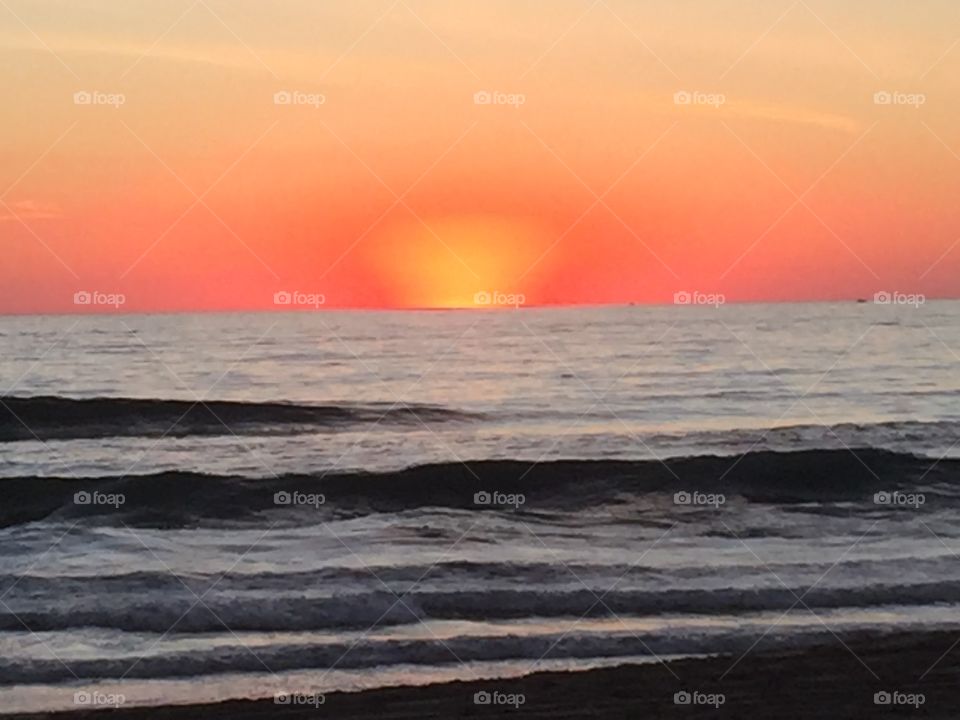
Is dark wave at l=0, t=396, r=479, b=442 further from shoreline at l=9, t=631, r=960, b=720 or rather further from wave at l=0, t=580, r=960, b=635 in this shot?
shoreline at l=9, t=631, r=960, b=720

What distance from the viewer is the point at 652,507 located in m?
15.2

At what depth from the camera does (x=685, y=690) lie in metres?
7.32

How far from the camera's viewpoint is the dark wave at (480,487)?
15078 mm

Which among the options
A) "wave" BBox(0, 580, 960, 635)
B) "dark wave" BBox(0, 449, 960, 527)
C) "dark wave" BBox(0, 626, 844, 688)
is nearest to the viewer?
"dark wave" BBox(0, 626, 844, 688)

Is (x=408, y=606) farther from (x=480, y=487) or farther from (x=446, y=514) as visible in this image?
(x=480, y=487)

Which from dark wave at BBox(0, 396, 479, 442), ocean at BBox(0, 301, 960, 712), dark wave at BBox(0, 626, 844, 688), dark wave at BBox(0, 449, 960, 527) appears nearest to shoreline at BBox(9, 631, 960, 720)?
ocean at BBox(0, 301, 960, 712)

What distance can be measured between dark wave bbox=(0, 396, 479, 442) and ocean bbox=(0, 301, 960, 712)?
98mm

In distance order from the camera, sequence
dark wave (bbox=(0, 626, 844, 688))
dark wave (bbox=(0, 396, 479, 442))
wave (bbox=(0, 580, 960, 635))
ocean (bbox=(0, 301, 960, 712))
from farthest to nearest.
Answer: dark wave (bbox=(0, 396, 479, 442))
wave (bbox=(0, 580, 960, 635))
ocean (bbox=(0, 301, 960, 712))
dark wave (bbox=(0, 626, 844, 688))

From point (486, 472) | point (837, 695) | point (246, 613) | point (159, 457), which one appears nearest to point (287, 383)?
point (159, 457)

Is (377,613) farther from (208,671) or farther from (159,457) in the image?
(159,457)

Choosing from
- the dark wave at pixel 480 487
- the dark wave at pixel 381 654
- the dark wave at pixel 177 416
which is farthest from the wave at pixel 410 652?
the dark wave at pixel 177 416

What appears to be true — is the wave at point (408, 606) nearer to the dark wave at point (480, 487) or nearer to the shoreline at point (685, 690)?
the shoreline at point (685, 690)

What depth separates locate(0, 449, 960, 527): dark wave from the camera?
49.5ft

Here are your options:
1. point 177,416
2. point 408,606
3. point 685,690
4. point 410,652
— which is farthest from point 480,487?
point 685,690
